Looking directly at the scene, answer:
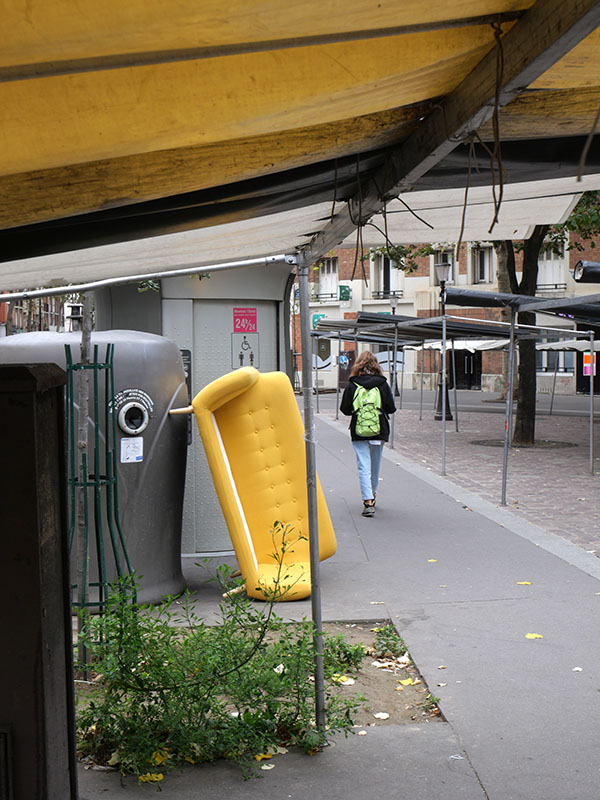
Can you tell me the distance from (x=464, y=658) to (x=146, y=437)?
279 cm

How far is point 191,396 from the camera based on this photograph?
819 cm

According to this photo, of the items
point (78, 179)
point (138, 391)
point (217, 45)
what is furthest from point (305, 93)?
point (138, 391)

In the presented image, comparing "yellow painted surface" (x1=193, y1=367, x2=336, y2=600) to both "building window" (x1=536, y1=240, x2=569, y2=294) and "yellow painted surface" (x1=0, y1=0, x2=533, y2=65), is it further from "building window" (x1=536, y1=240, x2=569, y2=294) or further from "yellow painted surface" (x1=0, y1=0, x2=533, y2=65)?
"building window" (x1=536, y1=240, x2=569, y2=294)

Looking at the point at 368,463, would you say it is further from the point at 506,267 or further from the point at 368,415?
the point at 506,267

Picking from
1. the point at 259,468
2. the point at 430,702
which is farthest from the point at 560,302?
the point at 430,702

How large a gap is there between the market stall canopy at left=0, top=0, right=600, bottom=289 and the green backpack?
6.07 meters

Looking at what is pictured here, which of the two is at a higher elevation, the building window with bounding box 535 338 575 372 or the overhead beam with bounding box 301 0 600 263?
the overhead beam with bounding box 301 0 600 263

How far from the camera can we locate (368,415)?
401 inches

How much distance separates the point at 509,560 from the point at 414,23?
6.68 meters

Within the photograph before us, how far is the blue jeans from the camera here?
10.3 metres

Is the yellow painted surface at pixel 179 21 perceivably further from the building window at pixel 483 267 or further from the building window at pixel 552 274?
the building window at pixel 483 267

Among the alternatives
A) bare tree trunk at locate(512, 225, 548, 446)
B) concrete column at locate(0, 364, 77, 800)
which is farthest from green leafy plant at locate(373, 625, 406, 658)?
bare tree trunk at locate(512, 225, 548, 446)

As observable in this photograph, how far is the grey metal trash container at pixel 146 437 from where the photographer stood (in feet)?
21.0

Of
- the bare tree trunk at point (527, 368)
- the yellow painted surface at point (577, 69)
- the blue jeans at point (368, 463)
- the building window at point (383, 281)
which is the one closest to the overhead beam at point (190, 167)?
the yellow painted surface at point (577, 69)
